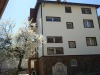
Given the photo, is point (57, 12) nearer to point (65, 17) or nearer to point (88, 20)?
point (65, 17)

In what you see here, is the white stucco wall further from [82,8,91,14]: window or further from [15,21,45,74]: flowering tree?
[15,21,45,74]: flowering tree

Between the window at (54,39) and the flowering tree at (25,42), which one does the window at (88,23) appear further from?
the flowering tree at (25,42)

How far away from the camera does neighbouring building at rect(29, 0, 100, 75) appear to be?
87.0 feet

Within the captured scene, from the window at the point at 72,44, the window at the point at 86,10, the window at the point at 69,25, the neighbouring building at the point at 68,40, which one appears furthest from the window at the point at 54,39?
the window at the point at 86,10

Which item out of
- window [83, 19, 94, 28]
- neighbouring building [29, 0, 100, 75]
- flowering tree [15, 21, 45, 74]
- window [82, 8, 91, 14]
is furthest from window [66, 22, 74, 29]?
flowering tree [15, 21, 45, 74]

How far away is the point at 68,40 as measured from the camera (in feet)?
91.9

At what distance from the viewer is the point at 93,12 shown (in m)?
31.2

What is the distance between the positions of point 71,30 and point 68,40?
1.83 m

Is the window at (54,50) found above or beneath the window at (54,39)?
beneath

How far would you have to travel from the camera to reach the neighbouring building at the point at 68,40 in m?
26.5

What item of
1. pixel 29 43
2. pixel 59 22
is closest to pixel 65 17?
pixel 59 22

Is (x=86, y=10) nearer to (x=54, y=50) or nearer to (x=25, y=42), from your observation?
(x=54, y=50)

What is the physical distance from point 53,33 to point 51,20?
226 centimetres

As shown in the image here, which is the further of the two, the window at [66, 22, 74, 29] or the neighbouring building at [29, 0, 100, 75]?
the window at [66, 22, 74, 29]
